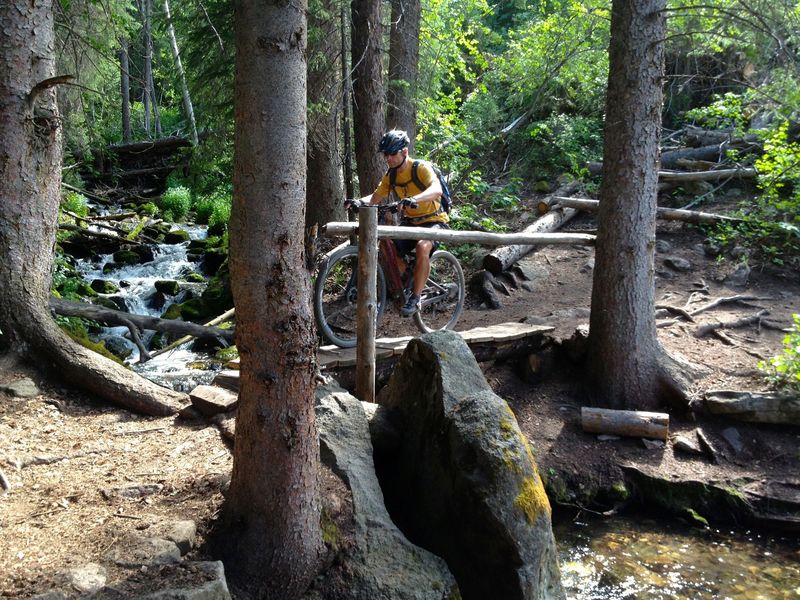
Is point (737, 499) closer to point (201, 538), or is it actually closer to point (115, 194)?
point (201, 538)

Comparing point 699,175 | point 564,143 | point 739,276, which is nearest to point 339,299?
point 739,276

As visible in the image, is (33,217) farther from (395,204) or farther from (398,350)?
(398,350)

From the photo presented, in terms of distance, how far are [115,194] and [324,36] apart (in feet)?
45.5

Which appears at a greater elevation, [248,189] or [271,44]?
[271,44]

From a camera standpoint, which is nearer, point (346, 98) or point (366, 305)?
point (366, 305)

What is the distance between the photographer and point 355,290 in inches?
285

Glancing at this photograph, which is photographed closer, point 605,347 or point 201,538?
point 201,538

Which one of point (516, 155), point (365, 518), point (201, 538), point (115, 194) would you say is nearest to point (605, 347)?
point (365, 518)

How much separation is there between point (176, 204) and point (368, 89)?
11.5m

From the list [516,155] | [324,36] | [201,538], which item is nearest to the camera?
[201,538]

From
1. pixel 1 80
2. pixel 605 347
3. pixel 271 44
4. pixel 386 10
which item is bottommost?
pixel 605 347

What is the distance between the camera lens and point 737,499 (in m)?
6.51

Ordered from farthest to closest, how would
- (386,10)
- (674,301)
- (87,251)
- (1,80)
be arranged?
1. (87,251)
2. (386,10)
3. (674,301)
4. (1,80)

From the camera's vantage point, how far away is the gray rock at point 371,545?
3900 mm
